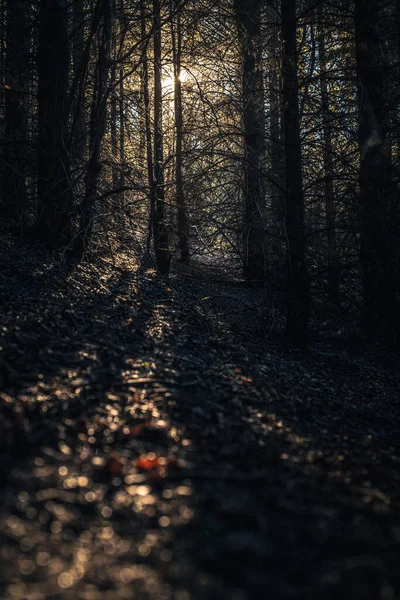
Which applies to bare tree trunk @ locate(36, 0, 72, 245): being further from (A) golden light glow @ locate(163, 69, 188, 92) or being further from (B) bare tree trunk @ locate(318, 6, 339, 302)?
(A) golden light glow @ locate(163, 69, 188, 92)

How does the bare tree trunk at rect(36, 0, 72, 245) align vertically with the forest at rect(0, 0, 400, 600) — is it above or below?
above

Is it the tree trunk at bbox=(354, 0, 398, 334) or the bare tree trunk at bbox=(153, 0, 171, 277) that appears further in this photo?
the bare tree trunk at bbox=(153, 0, 171, 277)

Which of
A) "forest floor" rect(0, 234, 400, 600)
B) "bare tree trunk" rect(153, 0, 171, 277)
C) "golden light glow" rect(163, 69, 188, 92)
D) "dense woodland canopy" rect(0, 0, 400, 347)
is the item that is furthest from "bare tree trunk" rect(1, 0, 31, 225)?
"golden light glow" rect(163, 69, 188, 92)

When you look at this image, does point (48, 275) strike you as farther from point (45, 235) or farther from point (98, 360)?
point (98, 360)

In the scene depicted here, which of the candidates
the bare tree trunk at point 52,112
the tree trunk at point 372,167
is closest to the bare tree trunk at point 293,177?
the tree trunk at point 372,167

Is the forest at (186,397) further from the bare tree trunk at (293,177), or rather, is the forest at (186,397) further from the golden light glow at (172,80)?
the golden light glow at (172,80)

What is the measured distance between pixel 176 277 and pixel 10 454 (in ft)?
26.6

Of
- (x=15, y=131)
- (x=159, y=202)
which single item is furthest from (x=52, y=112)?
(x=159, y=202)

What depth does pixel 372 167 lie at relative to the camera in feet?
22.4

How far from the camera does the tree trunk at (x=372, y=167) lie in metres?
6.63

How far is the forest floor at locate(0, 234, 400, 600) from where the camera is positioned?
2090 millimetres

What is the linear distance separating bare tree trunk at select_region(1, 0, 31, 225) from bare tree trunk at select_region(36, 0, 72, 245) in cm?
34

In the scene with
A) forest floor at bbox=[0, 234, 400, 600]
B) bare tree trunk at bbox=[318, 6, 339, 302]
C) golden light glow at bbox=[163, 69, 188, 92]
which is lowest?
forest floor at bbox=[0, 234, 400, 600]

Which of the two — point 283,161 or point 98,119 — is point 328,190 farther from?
point 98,119
